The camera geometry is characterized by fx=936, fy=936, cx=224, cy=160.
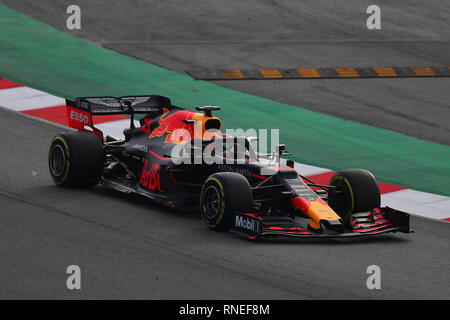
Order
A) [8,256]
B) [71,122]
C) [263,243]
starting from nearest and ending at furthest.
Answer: [8,256], [263,243], [71,122]

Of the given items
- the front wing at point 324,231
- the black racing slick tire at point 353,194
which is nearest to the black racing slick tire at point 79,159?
the front wing at point 324,231

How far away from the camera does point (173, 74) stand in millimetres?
21625

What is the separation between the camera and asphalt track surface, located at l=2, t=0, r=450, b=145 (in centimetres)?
2055

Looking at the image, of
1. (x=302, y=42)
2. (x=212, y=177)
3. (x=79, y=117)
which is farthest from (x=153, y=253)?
(x=302, y=42)

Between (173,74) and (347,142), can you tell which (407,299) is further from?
(173,74)

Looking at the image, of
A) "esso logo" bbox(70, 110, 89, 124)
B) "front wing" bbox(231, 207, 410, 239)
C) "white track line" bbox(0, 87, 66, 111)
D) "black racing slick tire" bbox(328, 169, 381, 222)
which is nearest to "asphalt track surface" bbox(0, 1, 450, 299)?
"front wing" bbox(231, 207, 410, 239)

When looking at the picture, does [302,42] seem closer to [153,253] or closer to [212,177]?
[212,177]

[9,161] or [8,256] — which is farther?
[9,161]

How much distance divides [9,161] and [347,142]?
6.48 metres

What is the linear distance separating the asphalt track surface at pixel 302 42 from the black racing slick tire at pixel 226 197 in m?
7.64

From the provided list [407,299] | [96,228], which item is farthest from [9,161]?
[407,299]

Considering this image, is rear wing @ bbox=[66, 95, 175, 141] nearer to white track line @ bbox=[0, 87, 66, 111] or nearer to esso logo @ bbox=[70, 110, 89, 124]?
esso logo @ bbox=[70, 110, 89, 124]

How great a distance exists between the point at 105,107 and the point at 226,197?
12.0 ft

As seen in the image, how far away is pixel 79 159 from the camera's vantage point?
13.7 meters
